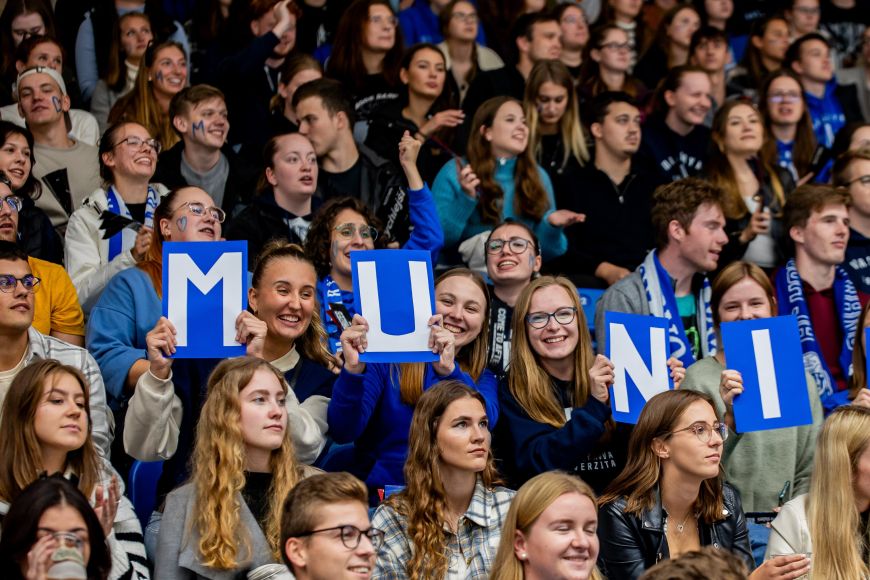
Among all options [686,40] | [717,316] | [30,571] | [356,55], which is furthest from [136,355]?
[686,40]

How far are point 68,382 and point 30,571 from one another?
111 cm

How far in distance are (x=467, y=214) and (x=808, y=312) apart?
71.3 inches

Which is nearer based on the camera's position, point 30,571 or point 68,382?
point 30,571

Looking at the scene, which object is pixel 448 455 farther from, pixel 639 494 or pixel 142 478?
pixel 142 478

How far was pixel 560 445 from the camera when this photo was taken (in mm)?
5859

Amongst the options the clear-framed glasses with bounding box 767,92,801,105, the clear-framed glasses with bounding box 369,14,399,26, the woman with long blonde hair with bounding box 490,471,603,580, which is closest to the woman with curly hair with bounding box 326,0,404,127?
the clear-framed glasses with bounding box 369,14,399,26

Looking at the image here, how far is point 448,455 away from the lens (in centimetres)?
537

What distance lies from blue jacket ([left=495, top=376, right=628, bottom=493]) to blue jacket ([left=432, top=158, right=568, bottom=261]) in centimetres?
175

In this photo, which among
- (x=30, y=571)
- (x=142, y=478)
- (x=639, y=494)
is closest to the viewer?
(x=30, y=571)

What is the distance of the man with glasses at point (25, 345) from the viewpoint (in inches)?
221

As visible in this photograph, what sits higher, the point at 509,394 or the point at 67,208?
the point at 67,208

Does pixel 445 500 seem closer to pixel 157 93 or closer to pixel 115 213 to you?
pixel 115 213

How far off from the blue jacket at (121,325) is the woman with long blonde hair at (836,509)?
8.55ft

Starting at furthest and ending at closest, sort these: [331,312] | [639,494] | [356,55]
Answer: [356,55]
[331,312]
[639,494]
